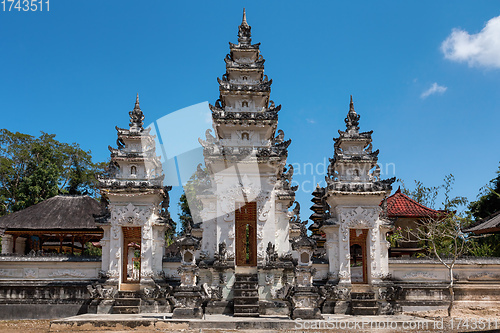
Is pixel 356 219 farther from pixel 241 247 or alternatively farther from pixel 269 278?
pixel 241 247

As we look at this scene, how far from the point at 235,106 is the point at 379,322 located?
36.7 ft

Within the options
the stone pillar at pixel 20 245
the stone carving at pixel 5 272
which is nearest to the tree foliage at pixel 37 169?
the stone pillar at pixel 20 245

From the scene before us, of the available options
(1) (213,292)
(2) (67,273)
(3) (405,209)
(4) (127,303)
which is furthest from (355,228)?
(2) (67,273)

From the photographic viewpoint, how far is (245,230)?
776 inches

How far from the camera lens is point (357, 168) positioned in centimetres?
1920

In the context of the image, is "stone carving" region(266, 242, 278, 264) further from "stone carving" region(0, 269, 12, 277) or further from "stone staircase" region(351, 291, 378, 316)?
"stone carving" region(0, 269, 12, 277)

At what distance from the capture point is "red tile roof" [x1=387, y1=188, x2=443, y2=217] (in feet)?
89.1

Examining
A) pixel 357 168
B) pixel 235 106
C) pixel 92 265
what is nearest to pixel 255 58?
pixel 235 106

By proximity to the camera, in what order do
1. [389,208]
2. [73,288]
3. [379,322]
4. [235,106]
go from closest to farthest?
1. [379,322]
2. [73,288]
3. [235,106]
4. [389,208]

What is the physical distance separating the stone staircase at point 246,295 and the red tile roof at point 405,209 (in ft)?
39.1

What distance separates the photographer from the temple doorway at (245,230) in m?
19.5

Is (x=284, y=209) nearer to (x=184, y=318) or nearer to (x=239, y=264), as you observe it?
(x=239, y=264)

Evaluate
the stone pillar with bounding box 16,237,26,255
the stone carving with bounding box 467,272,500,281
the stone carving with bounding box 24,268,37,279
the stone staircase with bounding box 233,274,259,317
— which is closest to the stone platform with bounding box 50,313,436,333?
the stone staircase with bounding box 233,274,259,317

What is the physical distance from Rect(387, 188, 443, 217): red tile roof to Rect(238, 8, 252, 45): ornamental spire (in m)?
12.8
